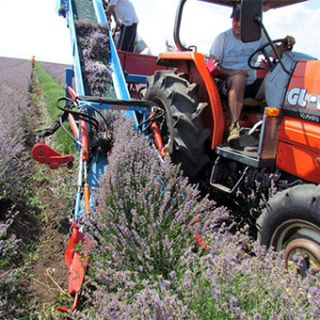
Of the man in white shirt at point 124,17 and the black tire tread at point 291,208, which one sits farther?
the man in white shirt at point 124,17

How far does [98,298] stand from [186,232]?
0.72 meters

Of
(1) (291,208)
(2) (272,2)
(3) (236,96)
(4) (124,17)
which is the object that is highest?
(2) (272,2)

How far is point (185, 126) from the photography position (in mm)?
3328

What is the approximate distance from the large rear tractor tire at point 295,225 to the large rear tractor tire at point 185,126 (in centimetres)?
100

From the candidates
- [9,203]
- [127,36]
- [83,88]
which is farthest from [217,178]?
[127,36]

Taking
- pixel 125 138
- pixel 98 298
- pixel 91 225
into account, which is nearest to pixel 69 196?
pixel 125 138

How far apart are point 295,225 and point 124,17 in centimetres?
503

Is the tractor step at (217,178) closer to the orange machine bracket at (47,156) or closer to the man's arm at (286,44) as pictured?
the man's arm at (286,44)

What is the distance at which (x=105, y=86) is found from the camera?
4.90m

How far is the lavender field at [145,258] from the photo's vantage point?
157 centimetres

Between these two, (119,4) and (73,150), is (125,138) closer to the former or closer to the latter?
(73,150)

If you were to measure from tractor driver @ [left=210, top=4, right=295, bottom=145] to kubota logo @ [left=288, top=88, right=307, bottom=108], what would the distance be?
519 mm

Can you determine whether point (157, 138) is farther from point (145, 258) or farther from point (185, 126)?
point (145, 258)

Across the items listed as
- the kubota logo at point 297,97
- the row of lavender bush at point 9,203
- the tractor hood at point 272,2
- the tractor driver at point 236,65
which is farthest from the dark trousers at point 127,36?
the kubota logo at point 297,97
